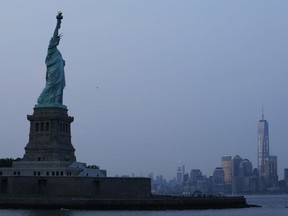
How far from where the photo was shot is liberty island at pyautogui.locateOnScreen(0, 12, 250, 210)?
7156 cm

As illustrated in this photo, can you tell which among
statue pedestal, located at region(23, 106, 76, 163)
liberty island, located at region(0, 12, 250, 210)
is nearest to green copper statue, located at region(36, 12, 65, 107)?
liberty island, located at region(0, 12, 250, 210)

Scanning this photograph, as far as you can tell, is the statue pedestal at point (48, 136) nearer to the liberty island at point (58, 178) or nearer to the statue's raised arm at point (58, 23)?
the liberty island at point (58, 178)

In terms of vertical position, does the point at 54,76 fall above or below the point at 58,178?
above

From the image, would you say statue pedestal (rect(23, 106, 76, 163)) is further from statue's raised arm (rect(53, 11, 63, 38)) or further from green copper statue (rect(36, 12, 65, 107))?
statue's raised arm (rect(53, 11, 63, 38))

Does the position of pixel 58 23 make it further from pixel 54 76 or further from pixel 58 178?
pixel 58 178

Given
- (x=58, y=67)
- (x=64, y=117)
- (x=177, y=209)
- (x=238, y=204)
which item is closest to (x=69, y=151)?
(x=64, y=117)

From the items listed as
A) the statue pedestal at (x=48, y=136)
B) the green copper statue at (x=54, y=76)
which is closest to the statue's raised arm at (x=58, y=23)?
the green copper statue at (x=54, y=76)

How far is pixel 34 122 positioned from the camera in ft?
264

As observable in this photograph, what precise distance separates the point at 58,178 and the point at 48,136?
7.13 m

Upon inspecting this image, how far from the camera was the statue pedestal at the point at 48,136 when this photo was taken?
78750 millimetres

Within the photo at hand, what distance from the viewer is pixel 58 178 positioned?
74062 millimetres

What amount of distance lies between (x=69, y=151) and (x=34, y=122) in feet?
18.2

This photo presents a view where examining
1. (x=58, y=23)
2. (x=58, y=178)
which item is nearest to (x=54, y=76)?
(x=58, y=23)

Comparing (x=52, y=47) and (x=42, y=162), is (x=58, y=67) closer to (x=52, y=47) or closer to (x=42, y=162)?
(x=52, y=47)
